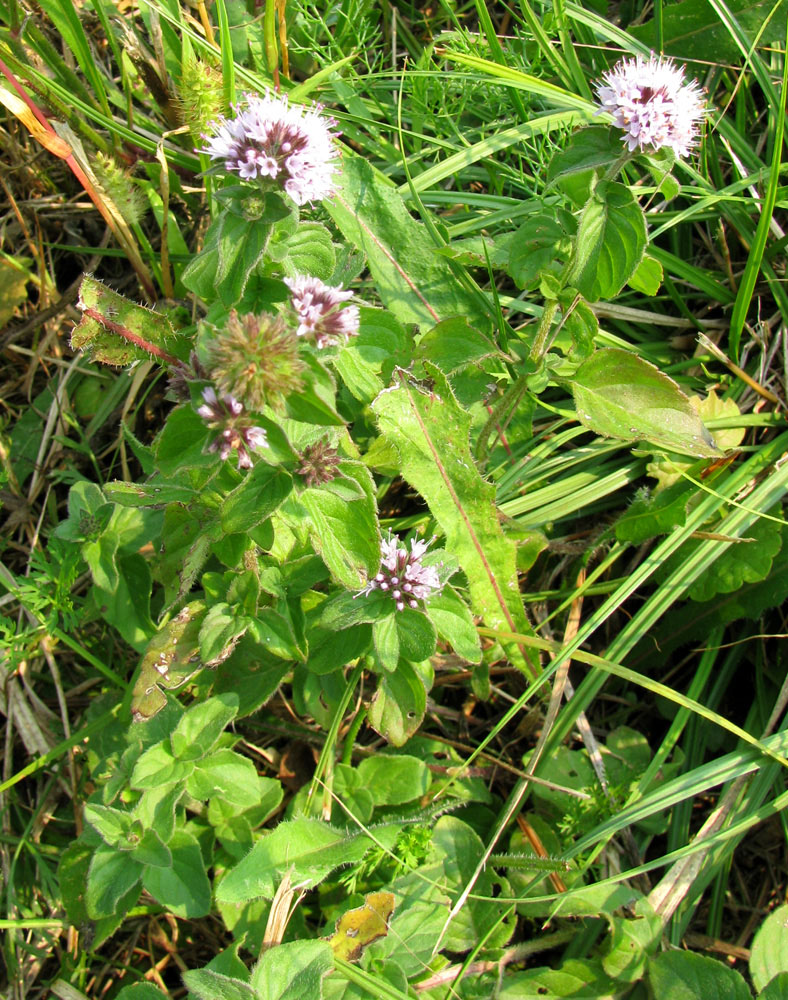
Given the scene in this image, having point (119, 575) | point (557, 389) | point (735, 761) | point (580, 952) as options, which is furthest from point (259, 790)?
point (557, 389)

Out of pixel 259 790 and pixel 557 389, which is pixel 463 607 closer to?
pixel 259 790

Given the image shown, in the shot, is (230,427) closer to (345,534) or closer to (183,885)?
(345,534)

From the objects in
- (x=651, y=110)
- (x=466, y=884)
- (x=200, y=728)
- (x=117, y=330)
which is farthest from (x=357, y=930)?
(x=651, y=110)

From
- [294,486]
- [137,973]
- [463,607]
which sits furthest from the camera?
[137,973]

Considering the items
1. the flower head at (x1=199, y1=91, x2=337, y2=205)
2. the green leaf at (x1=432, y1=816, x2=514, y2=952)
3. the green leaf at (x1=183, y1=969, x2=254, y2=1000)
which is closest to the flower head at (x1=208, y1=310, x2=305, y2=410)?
the flower head at (x1=199, y1=91, x2=337, y2=205)

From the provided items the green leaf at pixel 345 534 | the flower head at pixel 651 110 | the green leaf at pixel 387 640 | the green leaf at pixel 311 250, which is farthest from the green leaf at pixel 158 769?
the flower head at pixel 651 110

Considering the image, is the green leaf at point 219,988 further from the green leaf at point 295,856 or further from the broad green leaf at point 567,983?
the broad green leaf at point 567,983
